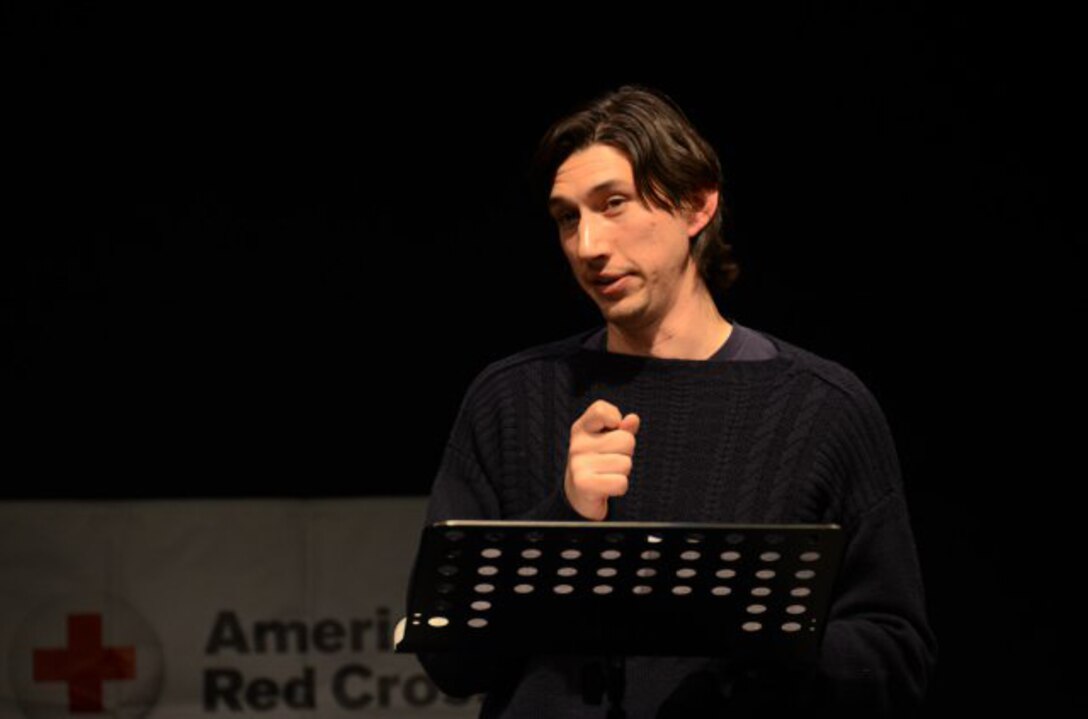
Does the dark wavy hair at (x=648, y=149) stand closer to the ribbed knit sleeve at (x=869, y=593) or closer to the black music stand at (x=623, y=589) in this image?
the ribbed knit sleeve at (x=869, y=593)

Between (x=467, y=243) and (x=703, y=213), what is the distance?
1719 millimetres

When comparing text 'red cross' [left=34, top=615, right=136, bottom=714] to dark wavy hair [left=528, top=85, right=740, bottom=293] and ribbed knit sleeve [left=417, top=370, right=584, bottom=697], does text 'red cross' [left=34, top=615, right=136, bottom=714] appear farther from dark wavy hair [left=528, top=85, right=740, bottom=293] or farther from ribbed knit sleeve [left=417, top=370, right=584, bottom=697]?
dark wavy hair [left=528, top=85, right=740, bottom=293]

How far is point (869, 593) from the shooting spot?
2260 millimetres

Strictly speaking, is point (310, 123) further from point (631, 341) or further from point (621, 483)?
point (621, 483)

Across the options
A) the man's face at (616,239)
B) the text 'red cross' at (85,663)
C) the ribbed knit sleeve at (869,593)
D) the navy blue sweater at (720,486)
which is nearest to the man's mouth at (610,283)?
the man's face at (616,239)

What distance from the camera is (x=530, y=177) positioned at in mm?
2484

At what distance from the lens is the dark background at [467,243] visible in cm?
405

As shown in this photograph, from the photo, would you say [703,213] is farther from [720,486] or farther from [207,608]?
[207,608]

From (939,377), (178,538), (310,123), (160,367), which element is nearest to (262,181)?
(310,123)

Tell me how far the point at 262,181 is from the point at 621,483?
222 cm

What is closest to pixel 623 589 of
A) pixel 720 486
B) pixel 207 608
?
pixel 720 486

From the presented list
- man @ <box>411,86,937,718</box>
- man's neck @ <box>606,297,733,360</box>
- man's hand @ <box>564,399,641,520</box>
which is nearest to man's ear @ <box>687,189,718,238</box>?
man @ <box>411,86,937,718</box>

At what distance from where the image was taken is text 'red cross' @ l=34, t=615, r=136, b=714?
3.97 m

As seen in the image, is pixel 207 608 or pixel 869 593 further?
pixel 207 608
